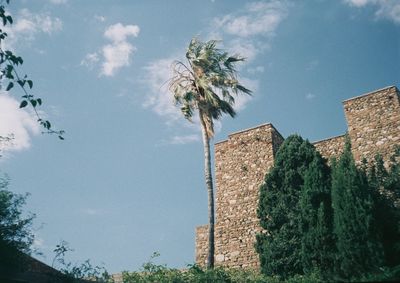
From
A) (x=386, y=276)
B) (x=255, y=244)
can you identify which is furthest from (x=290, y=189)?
(x=386, y=276)

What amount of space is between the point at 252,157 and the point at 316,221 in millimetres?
5242

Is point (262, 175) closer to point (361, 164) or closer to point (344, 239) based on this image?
point (361, 164)

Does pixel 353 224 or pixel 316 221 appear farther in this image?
pixel 316 221

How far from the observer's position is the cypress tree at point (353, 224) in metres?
9.83

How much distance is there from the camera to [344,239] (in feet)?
33.9

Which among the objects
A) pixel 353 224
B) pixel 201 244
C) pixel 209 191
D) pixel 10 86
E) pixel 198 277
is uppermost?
pixel 209 191

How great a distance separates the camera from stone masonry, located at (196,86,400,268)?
540 inches

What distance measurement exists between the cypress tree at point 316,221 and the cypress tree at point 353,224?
0.39 metres

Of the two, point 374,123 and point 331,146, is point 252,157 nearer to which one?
point 331,146

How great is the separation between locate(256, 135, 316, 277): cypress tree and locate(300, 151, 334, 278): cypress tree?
46 centimetres

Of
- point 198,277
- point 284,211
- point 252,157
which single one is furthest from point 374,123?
point 198,277

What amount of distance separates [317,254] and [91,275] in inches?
261

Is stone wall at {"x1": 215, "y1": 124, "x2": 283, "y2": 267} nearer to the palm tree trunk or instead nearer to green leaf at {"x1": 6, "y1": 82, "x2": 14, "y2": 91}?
the palm tree trunk

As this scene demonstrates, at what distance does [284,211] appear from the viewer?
44.0 ft
